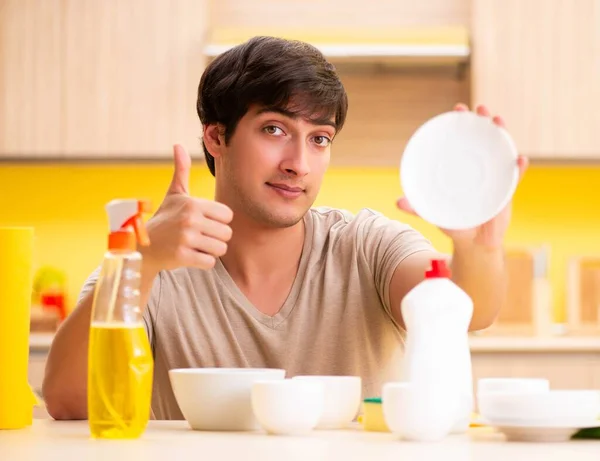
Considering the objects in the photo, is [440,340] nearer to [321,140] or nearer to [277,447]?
[277,447]

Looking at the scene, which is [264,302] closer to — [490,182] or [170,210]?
[170,210]

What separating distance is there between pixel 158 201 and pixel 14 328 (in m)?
2.44

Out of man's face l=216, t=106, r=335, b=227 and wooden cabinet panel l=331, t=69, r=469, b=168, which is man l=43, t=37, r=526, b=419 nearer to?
man's face l=216, t=106, r=335, b=227

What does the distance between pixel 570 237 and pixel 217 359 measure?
219 cm

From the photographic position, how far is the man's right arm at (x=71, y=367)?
58.3 inches

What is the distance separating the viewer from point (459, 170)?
130cm

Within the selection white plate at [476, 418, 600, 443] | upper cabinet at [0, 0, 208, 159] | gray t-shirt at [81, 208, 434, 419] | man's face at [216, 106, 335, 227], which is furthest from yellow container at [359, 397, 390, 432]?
upper cabinet at [0, 0, 208, 159]

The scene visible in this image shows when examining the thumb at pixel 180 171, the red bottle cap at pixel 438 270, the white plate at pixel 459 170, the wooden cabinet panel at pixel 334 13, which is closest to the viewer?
the red bottle cap at pixel 438 270

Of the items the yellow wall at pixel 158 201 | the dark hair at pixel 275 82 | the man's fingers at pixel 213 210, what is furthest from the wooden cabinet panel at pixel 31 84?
the man's fingers at pixel 213 210

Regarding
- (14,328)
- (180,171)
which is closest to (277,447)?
(14,328)

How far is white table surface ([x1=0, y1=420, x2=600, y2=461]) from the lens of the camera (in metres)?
0.94

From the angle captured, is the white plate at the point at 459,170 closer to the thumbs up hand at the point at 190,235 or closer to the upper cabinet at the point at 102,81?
the thumbs up hand at the point at 190,235

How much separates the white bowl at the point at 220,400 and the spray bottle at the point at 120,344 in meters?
0.11

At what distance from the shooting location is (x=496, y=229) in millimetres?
1469
